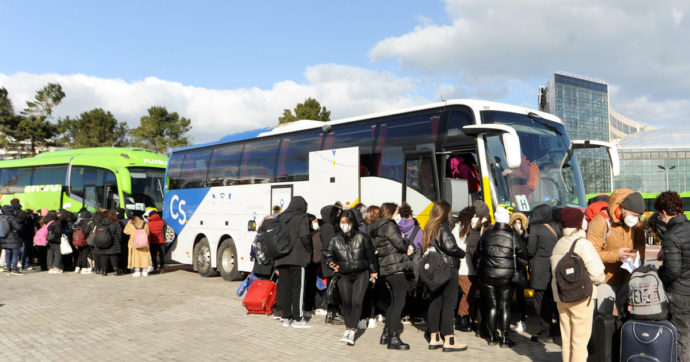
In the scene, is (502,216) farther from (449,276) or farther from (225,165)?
(225,165)

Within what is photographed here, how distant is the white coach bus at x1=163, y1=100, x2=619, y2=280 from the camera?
9070 mm

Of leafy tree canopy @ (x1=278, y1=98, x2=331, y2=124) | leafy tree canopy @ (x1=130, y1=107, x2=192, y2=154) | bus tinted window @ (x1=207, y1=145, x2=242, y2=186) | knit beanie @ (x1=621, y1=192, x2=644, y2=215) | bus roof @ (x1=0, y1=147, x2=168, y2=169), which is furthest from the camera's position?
leafy tree canopy @ (x1=130, y1=107, x2=192, y2=154)

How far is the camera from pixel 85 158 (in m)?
21.4

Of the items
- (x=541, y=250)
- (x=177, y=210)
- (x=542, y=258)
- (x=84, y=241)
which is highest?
(x=177, y=210)

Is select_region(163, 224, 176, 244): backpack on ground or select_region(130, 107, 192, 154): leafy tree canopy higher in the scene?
select_region(130, 107, 192, 154): leafy tree canopy

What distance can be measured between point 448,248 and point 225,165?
8.80 m

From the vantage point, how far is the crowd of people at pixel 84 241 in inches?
581

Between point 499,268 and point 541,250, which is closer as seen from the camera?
point 499,268

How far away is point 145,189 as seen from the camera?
20.6 metres

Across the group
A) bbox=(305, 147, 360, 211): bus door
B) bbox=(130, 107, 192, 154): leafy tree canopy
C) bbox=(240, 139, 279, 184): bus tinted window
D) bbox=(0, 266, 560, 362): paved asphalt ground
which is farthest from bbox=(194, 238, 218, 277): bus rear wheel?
bbox=(130, 107, 192, 154): leafy tree canopy

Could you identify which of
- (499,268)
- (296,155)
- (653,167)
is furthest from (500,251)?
(653,167)

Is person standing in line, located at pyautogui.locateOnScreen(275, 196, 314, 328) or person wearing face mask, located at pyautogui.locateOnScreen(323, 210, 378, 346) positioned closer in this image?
person wearing face mask, located at pyautogui.locateOnScreen(323, 210, 378, 346)

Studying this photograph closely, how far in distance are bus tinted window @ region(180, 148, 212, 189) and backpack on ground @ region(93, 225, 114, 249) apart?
2.42 m

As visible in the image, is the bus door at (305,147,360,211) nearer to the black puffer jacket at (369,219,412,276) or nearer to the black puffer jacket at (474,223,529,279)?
the black puffer jacket at (369,219,412,276)
